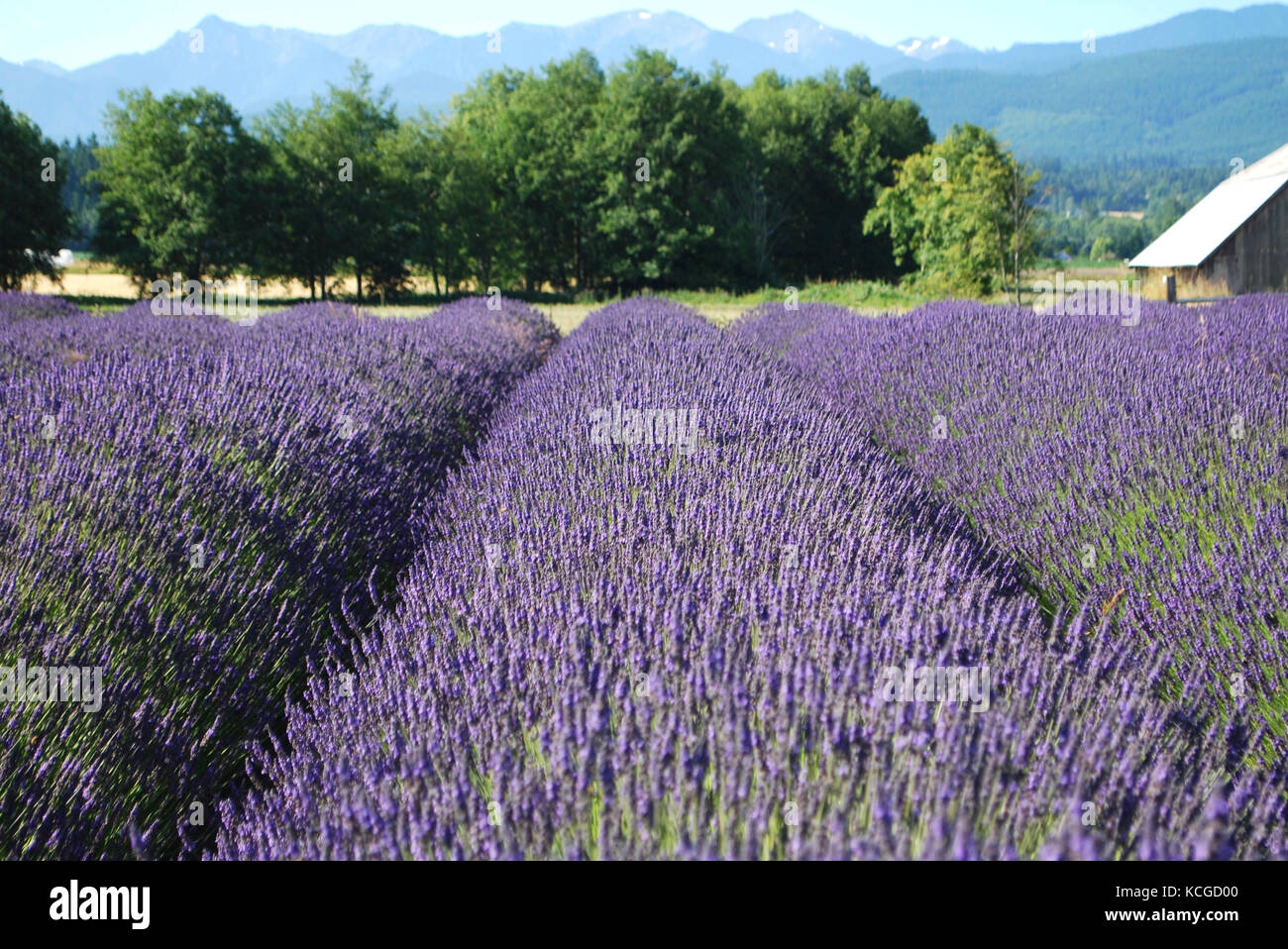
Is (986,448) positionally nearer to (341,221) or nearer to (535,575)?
(535,575)

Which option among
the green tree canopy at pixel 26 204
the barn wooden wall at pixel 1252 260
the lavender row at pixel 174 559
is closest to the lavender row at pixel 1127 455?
the lavender row at pixel 174 559

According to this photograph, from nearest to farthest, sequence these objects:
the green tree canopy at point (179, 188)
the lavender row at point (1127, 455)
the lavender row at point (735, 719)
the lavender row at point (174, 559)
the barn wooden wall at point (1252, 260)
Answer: the lavender row at point (735, 719) → the lavender row at point (174, 559) → the lavender row at point (1127, 455) → the barn wooden wall at point (1252, 260) → the green tree canopy at point (179, 188)

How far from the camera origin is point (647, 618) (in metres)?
1.62

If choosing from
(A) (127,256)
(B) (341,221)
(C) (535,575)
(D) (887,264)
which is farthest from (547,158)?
(C) (535,575)

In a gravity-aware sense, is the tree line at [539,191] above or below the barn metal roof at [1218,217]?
above

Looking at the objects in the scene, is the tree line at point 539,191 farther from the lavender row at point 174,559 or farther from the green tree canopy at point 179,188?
the lavender row at point 174,559

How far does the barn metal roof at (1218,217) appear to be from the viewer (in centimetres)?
1577

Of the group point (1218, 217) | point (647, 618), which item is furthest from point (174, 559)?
point (1218, 217)

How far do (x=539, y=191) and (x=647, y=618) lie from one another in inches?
1294

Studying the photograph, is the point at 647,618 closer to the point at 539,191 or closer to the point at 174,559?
the point at 174,559

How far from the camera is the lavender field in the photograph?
116cm

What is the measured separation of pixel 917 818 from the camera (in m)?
1.11

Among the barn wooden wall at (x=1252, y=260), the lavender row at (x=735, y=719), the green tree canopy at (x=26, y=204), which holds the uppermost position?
the green tree canopy at (x=26, y=204)

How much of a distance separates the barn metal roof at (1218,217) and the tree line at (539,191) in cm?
539
